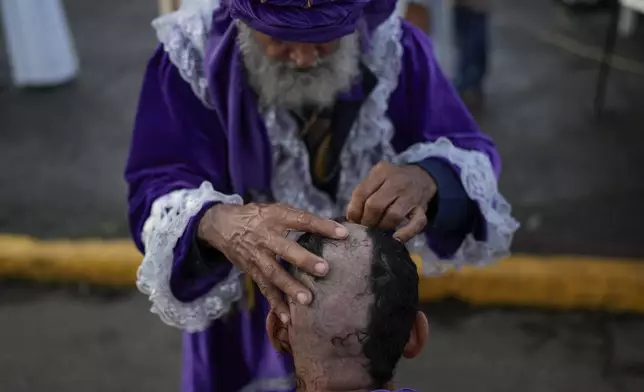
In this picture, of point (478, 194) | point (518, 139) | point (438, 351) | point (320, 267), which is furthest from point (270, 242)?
point (518, 139)

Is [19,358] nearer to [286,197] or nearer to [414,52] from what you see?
[286,197]

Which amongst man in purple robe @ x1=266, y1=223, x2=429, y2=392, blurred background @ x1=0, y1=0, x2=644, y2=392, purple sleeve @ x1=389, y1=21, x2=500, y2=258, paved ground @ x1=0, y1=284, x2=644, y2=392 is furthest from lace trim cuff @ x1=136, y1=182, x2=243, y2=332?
paved ground @ x1=0, y1=284, x2=644, y2=392

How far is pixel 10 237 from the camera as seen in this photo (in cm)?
409

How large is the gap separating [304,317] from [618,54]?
5690 mm

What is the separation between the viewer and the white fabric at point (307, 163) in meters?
1.77

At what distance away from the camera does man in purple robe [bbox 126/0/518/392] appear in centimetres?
168

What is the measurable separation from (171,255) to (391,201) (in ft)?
1.65

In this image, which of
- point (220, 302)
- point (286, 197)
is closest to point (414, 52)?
point (286, 197)

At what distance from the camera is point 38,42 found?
589 cm

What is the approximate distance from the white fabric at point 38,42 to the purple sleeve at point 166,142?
4390 mm

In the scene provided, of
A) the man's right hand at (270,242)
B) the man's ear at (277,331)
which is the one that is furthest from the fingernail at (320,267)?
the man's ear at (277,331)

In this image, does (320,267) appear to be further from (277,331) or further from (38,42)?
(38,42)

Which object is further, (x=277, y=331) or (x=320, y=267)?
(x=277, y=331)

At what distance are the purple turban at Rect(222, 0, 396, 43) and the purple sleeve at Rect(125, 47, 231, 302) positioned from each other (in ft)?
0.99
